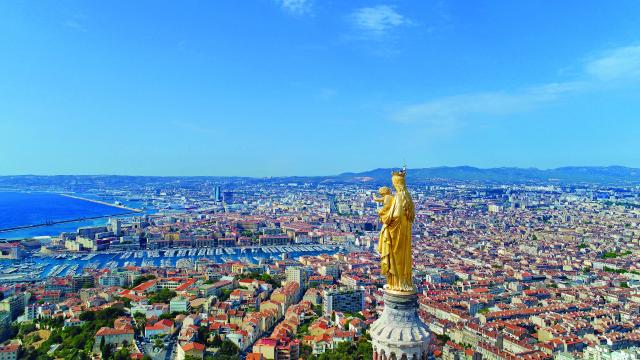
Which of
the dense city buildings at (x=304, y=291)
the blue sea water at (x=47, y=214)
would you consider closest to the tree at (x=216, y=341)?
the dense city buildings at (x=304, y=291)

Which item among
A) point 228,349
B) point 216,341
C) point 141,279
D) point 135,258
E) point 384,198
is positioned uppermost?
point 384,198

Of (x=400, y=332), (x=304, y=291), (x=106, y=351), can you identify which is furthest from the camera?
(x=304, y=291)

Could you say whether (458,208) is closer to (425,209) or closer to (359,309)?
(425,209)

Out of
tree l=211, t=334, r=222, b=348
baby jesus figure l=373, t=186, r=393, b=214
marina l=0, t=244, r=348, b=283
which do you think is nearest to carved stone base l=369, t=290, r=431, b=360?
baby jesus figure l=373, t=186, r=393, b=214

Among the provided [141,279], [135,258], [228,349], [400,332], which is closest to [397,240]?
[400,332]

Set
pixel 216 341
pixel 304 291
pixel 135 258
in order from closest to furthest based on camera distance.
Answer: pixel 216 341 < pixel 304 291 < pixel 135 258

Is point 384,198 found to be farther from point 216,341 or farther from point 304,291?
point 304,291

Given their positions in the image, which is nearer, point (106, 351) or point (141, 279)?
point (106, 351)

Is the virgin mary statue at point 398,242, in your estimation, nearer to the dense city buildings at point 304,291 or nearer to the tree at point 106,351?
the dense city buildings at point 304,291
